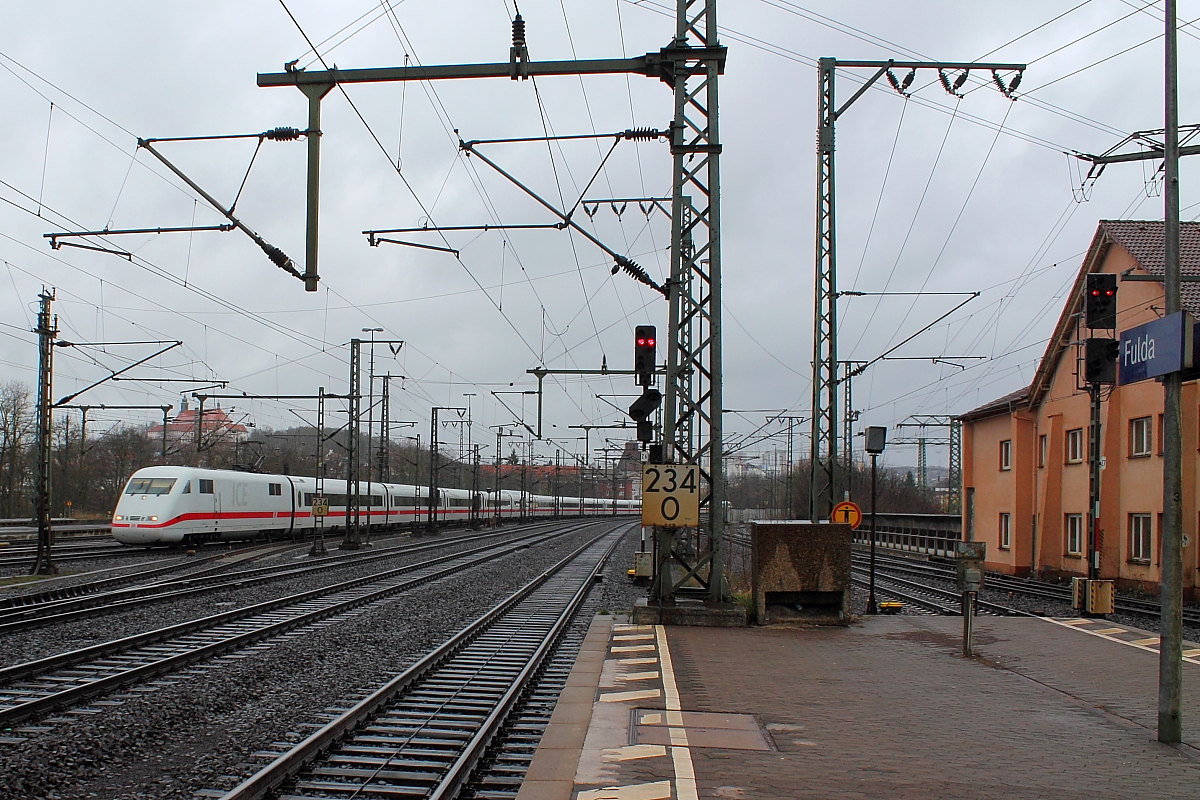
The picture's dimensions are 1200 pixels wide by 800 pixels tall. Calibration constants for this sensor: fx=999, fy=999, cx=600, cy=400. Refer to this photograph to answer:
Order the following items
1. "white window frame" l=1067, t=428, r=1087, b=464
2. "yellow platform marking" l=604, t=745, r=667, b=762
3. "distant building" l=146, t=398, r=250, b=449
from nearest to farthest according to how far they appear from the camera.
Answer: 1. "yellow platform marking" l=604, t=745, r=667, b=762
2. "white window frame" l=1067, t=428, r=1087, b=464
3. "distant building" l=146, t=398, r=250, b=449

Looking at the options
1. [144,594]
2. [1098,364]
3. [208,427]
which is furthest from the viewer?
[208,427]

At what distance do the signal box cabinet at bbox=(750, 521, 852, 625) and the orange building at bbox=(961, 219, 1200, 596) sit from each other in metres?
9.25

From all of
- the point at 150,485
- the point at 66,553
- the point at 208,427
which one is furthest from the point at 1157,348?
the point at 208,427

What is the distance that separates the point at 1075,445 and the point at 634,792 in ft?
92.7

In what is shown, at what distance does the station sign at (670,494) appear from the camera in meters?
14.0

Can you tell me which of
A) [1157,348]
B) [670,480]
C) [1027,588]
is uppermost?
[1157,348]

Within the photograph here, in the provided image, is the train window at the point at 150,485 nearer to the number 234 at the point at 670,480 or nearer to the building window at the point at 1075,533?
the number 234 at the point at 670,480

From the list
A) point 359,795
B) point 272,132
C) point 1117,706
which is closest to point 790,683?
point 1117,706

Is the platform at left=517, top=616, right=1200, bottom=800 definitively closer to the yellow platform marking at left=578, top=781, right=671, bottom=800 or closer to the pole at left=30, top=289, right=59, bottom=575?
the yellow platform marking at left=578, top=781, right=671, bottom=800

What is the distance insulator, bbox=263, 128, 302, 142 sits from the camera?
11.9 m

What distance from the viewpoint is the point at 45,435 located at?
22891 millimetres

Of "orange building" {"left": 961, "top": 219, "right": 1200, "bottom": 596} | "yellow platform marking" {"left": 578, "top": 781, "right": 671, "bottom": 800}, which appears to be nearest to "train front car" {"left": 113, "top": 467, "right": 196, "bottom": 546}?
"orange building" {"left": 961, "top": 219, "right": 1200, "bottom": 596}

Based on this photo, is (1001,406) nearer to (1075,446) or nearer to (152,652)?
(1075,446)

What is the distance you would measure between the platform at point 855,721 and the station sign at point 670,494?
1.54 m
